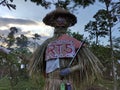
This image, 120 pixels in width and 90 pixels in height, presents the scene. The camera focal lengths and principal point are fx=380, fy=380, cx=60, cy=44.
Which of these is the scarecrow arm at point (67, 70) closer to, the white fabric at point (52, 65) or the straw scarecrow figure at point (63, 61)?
the straw scarecrow figure at point (63, 61)

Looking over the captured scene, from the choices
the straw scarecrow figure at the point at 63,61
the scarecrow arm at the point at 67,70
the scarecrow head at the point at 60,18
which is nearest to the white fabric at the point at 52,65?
the straw scarecrow figure at the point at 63,61

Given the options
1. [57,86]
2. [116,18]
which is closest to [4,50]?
[57,86]

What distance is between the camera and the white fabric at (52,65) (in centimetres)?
444

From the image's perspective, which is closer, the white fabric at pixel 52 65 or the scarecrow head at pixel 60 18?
the white fabric at pixel 52 65

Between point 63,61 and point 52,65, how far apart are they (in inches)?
5.5

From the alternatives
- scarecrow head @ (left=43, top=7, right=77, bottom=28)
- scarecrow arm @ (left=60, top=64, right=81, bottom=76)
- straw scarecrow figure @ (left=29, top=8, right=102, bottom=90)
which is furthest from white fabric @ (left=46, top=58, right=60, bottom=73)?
scarecrow head @ (left=43, top=7, right=77, bottom=28)

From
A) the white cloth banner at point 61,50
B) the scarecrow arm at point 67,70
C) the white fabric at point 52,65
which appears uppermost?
the white cloth banner at point 61,50

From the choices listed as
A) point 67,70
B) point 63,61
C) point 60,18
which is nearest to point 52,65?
point 63,61

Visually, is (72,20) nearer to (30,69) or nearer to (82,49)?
(82,49)

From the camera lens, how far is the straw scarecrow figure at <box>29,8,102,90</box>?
4.41m

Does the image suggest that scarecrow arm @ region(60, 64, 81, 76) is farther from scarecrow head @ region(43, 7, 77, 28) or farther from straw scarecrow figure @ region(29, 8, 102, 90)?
scarecrow head @ region(43, 7, 77, 28)

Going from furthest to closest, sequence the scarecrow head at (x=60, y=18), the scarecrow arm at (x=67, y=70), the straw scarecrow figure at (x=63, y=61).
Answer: the scarecrow head at (x=60, y=18)
the straw scarecrow figure at (x=63, y=61)
the scarecrow arm at (x=67, y=70)

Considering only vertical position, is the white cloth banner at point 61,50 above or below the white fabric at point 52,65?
above

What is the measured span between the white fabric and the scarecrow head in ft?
1.53
